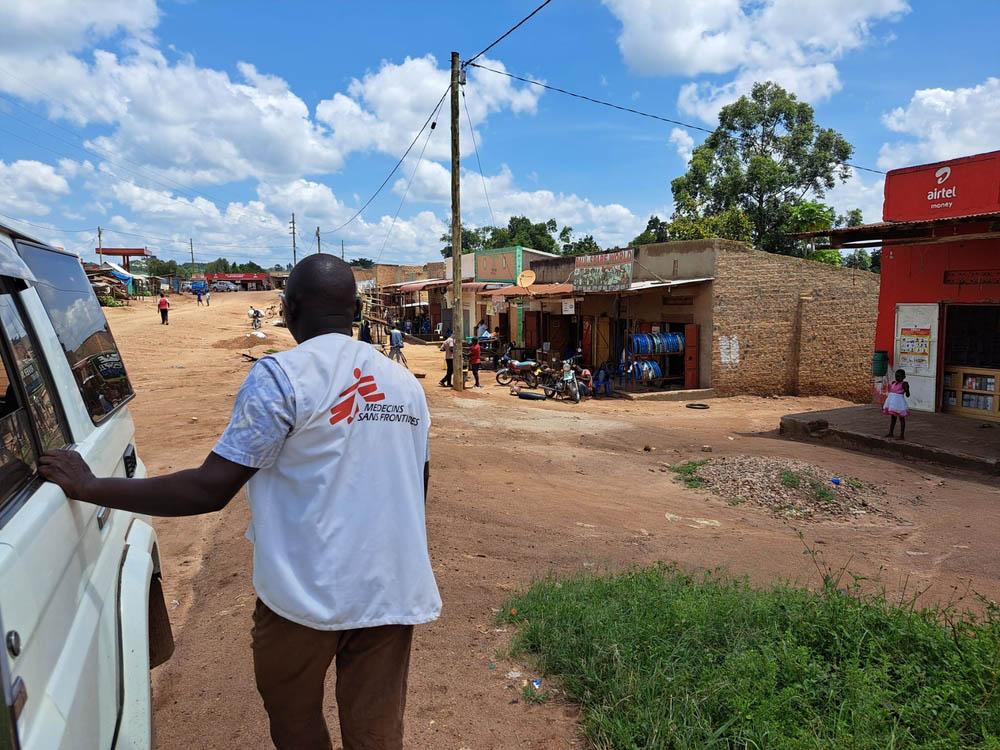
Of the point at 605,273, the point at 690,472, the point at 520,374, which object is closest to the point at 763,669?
the point at 690,472

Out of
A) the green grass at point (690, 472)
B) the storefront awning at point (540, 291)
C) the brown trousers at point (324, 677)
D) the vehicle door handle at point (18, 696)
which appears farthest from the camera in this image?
the storefront awning at point (540, 291)

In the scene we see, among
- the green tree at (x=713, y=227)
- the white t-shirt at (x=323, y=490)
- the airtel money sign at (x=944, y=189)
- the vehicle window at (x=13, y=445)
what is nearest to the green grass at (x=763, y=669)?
the white t-shirt at (x=323, y=490)

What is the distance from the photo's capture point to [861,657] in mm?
3211

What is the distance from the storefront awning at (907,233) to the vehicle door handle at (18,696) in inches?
479

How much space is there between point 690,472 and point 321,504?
816 centimetres

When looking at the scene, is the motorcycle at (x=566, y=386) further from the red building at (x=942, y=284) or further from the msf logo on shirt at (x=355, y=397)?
the msf logo on shirt at (x=355, y=397)

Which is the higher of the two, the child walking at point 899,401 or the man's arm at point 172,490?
the man's arm at point 172,490

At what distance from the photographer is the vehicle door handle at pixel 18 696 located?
46.1 inches

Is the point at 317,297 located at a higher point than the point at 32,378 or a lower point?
higher

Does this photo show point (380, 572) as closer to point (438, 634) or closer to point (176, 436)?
point (438, 634)

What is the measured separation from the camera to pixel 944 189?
1231 cm

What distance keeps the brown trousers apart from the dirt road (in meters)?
1.03

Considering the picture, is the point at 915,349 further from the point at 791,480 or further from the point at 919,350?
the point at 791,480

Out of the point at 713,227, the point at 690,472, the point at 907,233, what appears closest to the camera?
the point at 690,472
